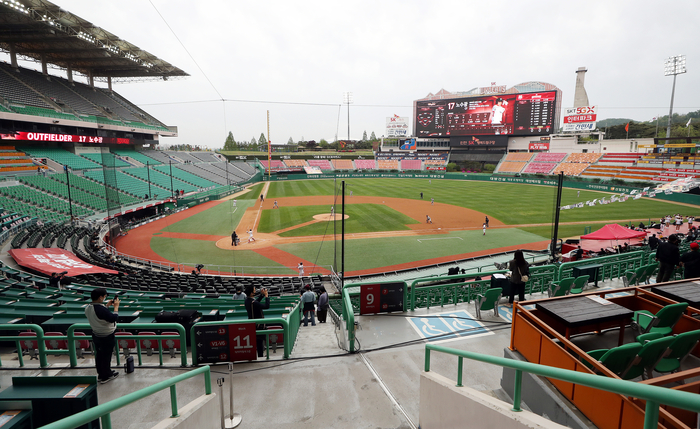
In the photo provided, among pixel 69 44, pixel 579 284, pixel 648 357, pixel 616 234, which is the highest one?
pixel 69 44

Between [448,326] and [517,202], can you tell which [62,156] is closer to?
[448,326]

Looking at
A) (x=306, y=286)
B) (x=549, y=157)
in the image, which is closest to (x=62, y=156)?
(x=306, y=286)

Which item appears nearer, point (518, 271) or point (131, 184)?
point (518, 271)

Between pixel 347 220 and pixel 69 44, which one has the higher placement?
pixel 69 44

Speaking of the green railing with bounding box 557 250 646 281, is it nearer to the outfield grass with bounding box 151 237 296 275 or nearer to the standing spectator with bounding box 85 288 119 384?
the standing spectator with bounding box 85 288 119 384

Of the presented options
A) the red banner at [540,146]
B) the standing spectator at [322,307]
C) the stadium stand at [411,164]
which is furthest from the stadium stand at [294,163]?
the standing spectator at [322,307]

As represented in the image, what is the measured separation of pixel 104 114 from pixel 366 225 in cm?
4525

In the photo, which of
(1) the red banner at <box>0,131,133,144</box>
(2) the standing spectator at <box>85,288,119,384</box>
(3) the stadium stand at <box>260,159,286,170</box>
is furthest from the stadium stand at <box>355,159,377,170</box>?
(2) the standing spectator at <box>85,288,119,384</box>

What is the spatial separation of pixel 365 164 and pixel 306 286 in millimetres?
83545

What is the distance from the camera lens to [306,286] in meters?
14.2

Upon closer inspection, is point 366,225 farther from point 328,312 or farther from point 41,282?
point 41,282

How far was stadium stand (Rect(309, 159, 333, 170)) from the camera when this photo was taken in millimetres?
91938

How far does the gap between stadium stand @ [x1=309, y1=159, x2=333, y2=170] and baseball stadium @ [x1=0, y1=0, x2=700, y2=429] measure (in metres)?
25.6

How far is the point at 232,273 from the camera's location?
20.6 metres
